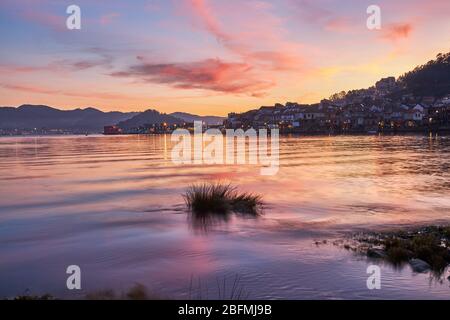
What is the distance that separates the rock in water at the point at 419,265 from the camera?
12.1m

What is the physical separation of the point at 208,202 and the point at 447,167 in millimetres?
32755

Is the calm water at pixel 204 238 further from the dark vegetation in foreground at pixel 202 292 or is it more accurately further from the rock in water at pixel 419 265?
the rock in water at pixel 419 265

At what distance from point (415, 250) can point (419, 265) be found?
108cm

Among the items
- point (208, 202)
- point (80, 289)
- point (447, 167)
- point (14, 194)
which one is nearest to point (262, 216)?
point (208, 202)

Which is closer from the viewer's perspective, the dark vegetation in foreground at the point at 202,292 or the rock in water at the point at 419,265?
the dark vegetation in foreground at the point at 202,292

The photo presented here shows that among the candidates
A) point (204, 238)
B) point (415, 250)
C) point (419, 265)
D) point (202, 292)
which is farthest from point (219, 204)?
point (419, 265)

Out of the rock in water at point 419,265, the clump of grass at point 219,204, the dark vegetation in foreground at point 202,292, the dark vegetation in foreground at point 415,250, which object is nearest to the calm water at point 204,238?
the dark vegetation in foreground at point 202,292

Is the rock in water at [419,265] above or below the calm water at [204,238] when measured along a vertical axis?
above

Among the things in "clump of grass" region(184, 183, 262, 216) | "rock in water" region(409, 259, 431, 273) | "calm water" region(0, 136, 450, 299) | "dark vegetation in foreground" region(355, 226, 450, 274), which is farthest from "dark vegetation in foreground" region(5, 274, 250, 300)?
"clump of grass" region(184, 183, 262, 216)

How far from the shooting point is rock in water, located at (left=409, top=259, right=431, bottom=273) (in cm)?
1209

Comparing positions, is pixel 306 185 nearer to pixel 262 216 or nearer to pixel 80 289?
pixel 262 216

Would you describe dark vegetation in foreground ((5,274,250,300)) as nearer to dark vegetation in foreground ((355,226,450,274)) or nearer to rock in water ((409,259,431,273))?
dark vegetation in foreground ((355,226,450,274))

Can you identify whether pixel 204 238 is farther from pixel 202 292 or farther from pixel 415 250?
pixel 415 250
